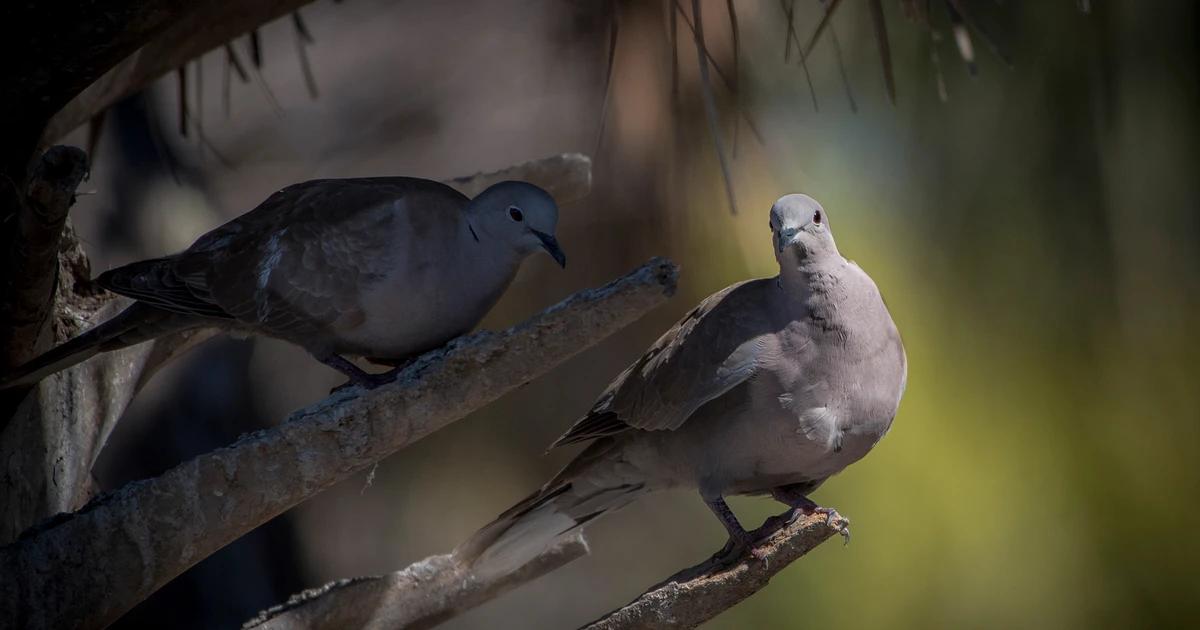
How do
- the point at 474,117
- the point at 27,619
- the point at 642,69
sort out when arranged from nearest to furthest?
1. the point at 27,619
2. the point at 642,69
3. the point at 474,117

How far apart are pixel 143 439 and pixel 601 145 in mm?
1698

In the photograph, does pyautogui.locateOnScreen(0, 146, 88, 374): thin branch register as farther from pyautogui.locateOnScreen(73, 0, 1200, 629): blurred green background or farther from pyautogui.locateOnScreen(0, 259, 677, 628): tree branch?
pyautogui.locateOnScreen(73, 0, 1200, 629): blurred green background

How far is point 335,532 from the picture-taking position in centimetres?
372

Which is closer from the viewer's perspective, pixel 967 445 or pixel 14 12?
pixel 14 12

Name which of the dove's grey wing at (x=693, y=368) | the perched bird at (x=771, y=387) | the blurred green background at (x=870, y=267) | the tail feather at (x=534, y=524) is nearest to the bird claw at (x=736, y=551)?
the perched bird at (x=771, y=387)

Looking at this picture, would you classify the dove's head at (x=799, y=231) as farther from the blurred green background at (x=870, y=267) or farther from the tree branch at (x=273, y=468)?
the blurred green background at (x=870, y=267)

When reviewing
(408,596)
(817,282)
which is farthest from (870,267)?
(408,596)

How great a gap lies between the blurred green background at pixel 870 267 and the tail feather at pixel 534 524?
1.45m

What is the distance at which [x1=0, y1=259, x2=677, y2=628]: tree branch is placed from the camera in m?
1.57

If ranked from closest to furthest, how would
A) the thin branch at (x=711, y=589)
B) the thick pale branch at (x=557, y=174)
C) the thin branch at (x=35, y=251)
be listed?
the thin branch at (x=35, y=251), the thin branch at (x=711, y=589), the thick pale branch at (x=557, y=174)

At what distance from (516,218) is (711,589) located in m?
0.74

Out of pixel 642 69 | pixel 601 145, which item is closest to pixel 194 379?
pixel 601 145

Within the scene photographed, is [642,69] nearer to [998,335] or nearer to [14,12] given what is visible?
[998,335]

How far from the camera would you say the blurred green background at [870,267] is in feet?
11.4
